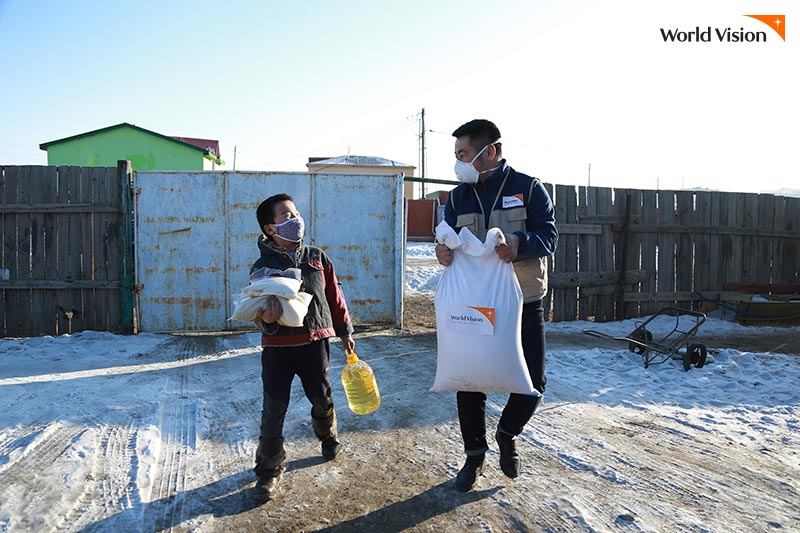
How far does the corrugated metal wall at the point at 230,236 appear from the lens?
26.6 feet

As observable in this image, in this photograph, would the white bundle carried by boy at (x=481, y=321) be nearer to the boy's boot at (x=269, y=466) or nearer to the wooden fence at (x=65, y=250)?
the boy's boot at (x=269, y=466)

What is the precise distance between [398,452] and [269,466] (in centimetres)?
97

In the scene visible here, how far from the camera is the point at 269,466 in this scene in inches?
131

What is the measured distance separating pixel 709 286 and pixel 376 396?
27.1 feet

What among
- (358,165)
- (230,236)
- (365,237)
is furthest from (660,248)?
(358,165)

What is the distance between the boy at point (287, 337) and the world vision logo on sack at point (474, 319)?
828 millimetres

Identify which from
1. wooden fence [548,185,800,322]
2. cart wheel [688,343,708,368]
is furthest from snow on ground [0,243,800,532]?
wooden fence [548,185,800,322]

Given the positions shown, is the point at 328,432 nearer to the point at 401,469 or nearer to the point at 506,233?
the point at 401,469

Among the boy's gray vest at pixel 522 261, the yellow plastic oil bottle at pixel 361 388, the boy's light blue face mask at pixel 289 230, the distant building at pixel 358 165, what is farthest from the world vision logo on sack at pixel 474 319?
the distant building at pixel 358 165

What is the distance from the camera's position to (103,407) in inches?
190

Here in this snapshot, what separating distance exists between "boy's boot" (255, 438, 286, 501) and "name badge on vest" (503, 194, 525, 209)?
1867 mm

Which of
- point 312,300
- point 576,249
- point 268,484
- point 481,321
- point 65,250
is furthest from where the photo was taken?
point 576,249

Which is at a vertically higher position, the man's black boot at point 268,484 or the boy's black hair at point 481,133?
the boy's black hair at point 481,133

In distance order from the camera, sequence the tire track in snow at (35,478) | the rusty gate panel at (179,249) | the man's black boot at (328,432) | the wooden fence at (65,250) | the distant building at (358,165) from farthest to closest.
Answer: the distant building at (358,165) < the rusty gate panel at (179,249) < the wooden fence at (65,250) < the man's black boot at (328,432) < the tire track in snow at (35,478)
